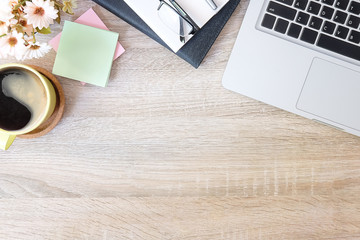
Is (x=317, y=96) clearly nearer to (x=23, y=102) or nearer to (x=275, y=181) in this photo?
(x=275, y=181)

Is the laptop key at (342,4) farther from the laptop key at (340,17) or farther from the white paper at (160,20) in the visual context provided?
the white paper at (160,20)

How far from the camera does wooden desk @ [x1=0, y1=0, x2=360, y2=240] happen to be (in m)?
0.74

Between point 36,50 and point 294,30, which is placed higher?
point 294,30

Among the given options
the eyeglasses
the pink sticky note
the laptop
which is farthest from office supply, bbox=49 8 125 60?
the laptop

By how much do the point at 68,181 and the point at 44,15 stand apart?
1.01 ft

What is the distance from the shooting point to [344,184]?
2.42 feet

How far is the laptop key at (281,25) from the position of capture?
69 centimetres

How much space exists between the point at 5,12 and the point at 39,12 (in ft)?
0.17

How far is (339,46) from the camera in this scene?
0.68 meters

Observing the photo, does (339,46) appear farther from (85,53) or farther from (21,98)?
(21,98)

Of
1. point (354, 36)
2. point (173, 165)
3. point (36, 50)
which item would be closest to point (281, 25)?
point (354, 36)

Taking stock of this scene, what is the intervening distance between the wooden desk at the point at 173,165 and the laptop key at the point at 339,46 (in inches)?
5.5

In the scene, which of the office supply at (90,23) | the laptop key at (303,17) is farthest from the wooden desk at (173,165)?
the laptop key at (303,17)

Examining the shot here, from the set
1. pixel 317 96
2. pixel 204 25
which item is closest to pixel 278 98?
pixel 317 96
